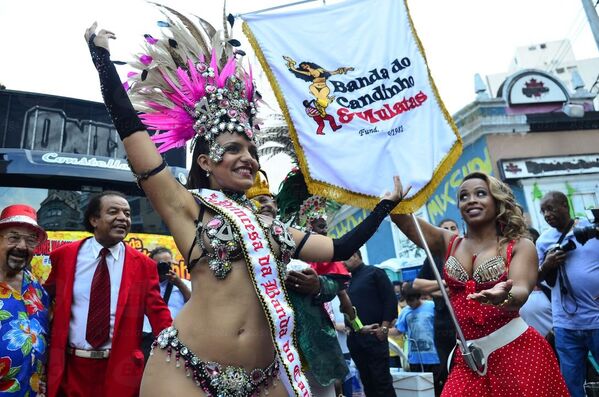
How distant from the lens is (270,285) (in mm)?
1957

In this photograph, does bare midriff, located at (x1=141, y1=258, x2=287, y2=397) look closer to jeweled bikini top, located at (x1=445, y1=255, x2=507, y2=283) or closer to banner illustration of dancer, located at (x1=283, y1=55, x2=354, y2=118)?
jeweled bikini top, located at (x1=445, y1=255, x2=507, y2=283)

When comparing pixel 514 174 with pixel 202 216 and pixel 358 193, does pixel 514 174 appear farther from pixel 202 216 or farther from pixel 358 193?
pixel 202 216

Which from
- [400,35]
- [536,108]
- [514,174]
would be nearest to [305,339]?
[400,35]

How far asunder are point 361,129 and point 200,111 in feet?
4.29

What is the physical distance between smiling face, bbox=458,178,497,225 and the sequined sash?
5.00ft

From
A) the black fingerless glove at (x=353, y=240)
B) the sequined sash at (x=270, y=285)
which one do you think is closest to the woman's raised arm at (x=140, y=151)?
the sequined sash at (x=270, y=285)

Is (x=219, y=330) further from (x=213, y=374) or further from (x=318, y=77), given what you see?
(x=318, y=77)

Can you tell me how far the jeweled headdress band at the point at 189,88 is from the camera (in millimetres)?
2264

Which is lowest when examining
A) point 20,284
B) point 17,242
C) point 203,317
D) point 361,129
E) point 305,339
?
point 305,339

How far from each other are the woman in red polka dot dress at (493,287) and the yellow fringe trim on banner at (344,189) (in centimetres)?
14

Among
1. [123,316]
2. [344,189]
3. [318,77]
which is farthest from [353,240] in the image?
[123,316]

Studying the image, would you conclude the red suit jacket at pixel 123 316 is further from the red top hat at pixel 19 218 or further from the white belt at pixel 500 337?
the white belt at pixel 500 337

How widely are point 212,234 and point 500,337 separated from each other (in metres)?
1.75

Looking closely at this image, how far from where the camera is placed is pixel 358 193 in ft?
10.2
